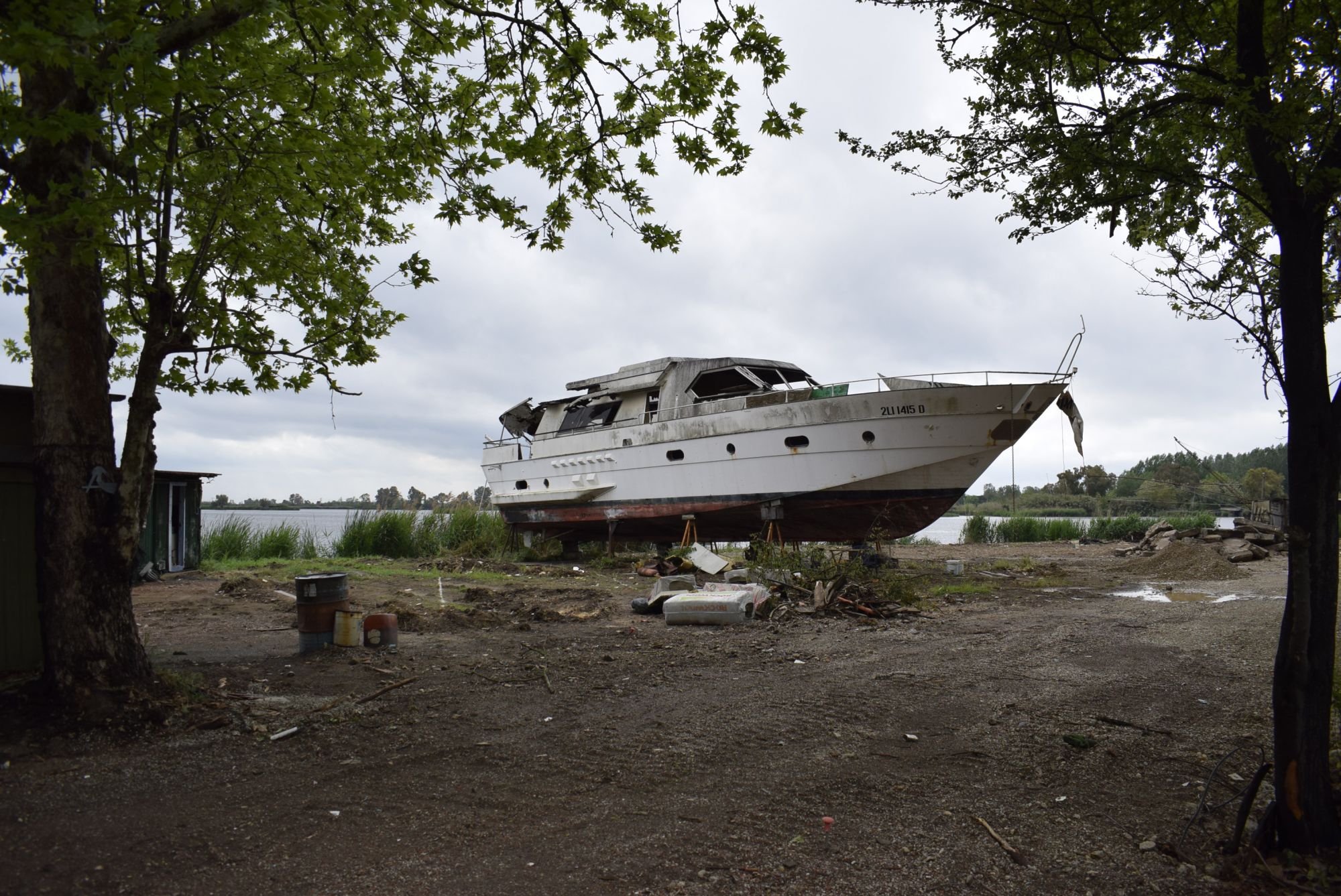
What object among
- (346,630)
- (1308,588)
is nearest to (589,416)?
(346,630)

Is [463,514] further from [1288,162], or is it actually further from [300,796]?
[1288,162]

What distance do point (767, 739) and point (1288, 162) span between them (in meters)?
4.06

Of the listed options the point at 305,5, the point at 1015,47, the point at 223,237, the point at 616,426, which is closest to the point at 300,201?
the point at 223,237

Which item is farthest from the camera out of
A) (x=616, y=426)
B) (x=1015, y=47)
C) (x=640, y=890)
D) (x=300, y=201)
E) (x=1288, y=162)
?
(x=616, y=426)

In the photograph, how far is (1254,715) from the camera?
196 inches

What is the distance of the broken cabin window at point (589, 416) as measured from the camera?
2027 cm

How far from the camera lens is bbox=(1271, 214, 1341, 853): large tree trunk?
319 centimetres

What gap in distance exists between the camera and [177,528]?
14867 mm

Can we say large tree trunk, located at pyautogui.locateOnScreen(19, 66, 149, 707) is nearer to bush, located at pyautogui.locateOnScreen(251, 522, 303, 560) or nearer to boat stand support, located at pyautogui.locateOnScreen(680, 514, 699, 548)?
boat stand support, located at pyautogui.locateOnScreen(680, 514, 699, 548)

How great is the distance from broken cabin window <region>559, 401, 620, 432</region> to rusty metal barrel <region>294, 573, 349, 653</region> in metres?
12.8

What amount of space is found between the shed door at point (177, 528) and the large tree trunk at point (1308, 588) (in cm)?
1648

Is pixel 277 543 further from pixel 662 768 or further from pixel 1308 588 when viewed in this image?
pixel 1308 588

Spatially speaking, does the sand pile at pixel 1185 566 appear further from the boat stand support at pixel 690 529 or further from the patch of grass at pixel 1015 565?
the boat stand support at pixel 690 529

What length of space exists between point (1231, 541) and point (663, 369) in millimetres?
13950
